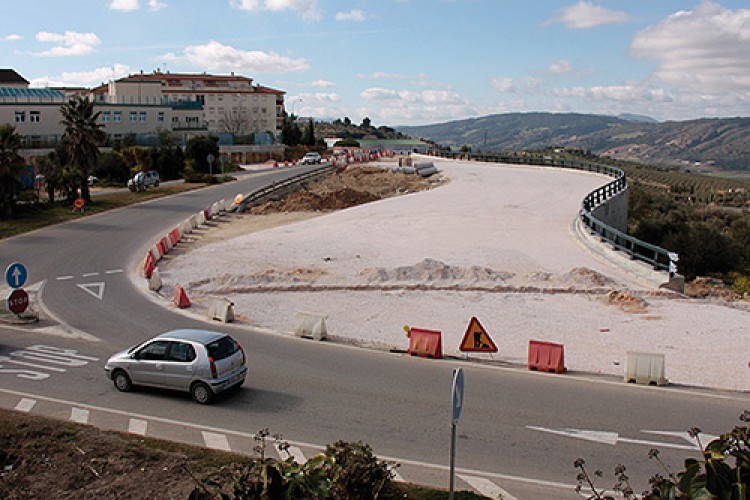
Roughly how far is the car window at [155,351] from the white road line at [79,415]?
5.16 ft

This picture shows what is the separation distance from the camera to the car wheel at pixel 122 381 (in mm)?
14570

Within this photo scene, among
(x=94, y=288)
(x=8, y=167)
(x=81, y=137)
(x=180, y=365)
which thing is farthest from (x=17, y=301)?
(x=81, y=137)

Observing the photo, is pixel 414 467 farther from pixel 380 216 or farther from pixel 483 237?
pixel 380 216

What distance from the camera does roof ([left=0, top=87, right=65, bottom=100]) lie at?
216 feet

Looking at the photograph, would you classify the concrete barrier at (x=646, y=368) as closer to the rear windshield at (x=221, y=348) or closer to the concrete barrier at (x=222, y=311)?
the rear windshield at (x=221, y=348)

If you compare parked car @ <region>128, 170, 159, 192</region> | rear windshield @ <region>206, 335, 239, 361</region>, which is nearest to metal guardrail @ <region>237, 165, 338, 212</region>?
parked car @ <region>128, 170, 159, 192</region>

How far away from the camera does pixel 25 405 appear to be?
1377 centimetres

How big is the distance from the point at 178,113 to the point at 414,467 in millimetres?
84707

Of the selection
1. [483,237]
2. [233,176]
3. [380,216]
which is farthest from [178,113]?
[483,237]

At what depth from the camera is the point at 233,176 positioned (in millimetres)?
70125

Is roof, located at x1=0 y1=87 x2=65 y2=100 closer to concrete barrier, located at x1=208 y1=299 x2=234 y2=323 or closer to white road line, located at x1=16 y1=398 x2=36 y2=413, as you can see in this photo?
concrete barrier, located at x1=208 y1=299 x2=234 y2=323

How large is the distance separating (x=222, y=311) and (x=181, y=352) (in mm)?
7153

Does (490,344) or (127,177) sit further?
(127,177)

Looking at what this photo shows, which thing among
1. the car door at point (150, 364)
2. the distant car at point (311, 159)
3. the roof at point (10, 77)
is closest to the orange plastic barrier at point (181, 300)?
the car door at point (150, 364)
